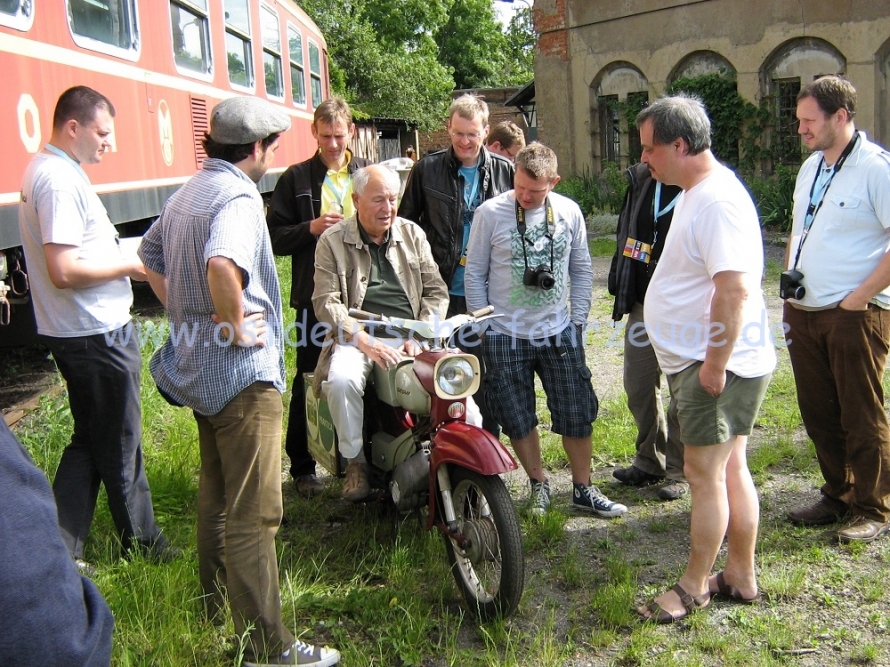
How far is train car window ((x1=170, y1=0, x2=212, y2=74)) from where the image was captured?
8.04 metres

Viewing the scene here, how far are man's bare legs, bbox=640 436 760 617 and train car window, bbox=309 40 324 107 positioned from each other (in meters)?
13.4

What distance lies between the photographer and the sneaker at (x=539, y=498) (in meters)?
4.31

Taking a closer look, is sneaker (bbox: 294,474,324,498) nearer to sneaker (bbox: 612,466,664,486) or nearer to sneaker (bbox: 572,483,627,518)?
sneaker (bbox: 572,483,627,518)

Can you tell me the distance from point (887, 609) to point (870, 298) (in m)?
1.21

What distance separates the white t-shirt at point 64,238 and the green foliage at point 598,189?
14.6m

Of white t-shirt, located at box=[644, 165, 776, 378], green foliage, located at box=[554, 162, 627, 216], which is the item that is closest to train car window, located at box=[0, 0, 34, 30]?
white t-shirt, located at box=[644, 165, 776, 378]

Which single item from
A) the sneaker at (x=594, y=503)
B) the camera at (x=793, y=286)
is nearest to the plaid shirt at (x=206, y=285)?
the sneaker at (x=594, y=503)

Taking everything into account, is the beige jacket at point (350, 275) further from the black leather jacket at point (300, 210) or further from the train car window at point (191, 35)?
the train car window at point (191, 35)

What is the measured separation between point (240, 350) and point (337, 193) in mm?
2070

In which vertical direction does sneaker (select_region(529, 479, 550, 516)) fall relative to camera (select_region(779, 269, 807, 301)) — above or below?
below

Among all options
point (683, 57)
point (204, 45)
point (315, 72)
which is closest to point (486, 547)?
point (204, 45)

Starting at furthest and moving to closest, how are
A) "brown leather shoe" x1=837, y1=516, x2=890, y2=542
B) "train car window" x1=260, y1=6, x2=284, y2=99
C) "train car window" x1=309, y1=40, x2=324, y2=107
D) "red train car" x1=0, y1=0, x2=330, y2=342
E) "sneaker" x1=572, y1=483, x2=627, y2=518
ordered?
1. "train car window" x1=309, y1=40, x2=324, y2=107
2. "train car window" x1=260, y1=6, x2=284, y2=99
3. "red train car" x1=0, y1=0, x2=330, y2=342
4. "sneaker" x1=572, y1=483, x2=627, y2=518
5. "brown leather shoe" x1=837, y1=516, x2=890, y2=542

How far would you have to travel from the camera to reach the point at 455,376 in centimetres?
355

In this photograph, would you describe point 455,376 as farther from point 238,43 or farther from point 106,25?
point 238,43
